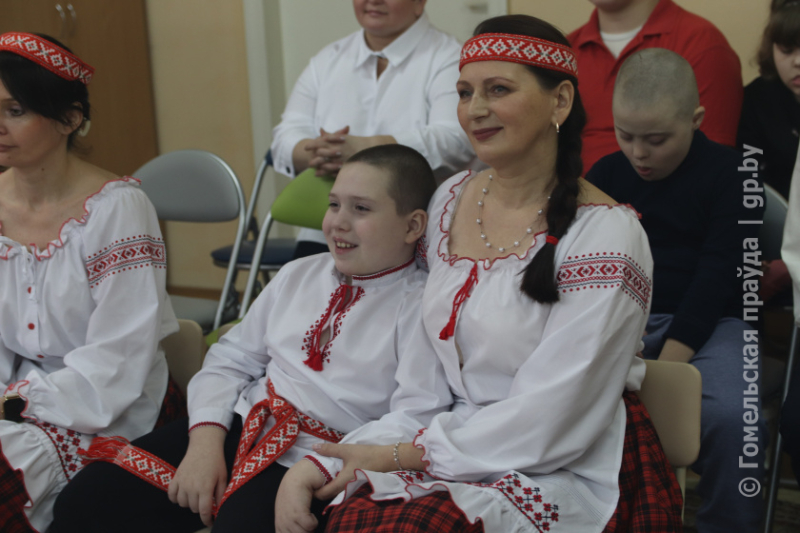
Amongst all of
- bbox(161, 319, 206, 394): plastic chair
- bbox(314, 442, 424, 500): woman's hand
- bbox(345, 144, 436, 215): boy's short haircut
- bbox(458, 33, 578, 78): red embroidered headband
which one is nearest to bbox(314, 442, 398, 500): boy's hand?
bbox(314, 442, 424, 500): woman's hand

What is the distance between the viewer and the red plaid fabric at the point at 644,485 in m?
1.25

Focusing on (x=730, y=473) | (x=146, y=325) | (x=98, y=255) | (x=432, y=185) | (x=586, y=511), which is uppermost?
(x=432, y=185)

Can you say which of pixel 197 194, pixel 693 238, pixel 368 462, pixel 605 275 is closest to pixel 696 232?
pixel 693 238

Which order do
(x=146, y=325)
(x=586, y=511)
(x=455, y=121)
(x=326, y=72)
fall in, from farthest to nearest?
(x=326, y=72)
(x=455, y=121)
(x=146, y=325)
(x=586, y=511)

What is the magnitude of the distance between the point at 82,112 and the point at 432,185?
2.80ft

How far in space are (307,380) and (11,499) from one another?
1.98 feet

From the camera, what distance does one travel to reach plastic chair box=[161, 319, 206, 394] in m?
1.81

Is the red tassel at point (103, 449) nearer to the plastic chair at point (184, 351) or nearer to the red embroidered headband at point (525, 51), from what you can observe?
the plastic chair at point (184, 351)

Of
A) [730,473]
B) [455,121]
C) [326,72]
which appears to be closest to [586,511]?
[730,473]

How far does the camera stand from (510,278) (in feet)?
4.45

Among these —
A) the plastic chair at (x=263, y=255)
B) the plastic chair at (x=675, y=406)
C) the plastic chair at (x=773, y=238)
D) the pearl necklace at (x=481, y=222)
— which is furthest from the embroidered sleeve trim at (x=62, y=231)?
the plastic chair at (x=773, y=238)

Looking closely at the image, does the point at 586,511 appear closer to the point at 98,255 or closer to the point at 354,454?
the point at 354,454

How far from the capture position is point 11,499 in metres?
1.43

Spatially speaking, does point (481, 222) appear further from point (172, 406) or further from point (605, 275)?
point (172, 406)
